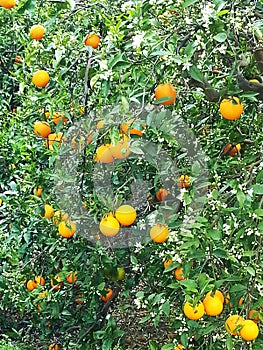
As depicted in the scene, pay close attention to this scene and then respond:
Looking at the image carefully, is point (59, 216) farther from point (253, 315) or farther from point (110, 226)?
point (253, 315)

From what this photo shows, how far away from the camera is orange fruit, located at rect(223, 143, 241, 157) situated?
2.01 m

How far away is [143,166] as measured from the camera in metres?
1.94

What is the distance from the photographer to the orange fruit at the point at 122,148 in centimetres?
157

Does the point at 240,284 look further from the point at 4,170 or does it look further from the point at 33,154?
the point at 4,170

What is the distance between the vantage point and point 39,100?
1.84 metres

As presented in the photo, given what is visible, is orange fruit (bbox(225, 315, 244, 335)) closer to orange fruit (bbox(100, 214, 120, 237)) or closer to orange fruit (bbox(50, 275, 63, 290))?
orange fruit (bbox(100, 214, 120, 237))

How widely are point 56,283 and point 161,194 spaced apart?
72cm

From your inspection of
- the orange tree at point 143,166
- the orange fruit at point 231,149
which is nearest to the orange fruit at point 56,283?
the orange tree at point 143,166

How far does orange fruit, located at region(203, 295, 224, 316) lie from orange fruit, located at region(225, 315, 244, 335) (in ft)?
0.22

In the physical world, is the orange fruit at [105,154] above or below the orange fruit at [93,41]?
below

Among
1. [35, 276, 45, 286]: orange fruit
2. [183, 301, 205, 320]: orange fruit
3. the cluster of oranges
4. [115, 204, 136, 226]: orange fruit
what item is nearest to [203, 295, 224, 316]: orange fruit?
[183, 301, 205, 320]: orange fruit

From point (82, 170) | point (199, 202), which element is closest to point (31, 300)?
point (82, 170)

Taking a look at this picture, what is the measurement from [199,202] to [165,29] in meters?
0.49

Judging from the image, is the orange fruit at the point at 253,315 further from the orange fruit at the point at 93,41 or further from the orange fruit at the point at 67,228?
the orange fruit at the point at 93,41
